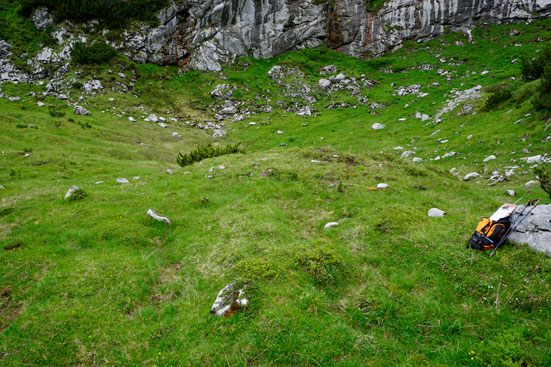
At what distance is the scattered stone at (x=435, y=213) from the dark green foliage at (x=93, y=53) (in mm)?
63501

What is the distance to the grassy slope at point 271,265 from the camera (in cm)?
689

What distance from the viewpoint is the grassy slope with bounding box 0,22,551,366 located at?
6895mm

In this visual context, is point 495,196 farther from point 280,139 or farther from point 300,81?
point 300,81

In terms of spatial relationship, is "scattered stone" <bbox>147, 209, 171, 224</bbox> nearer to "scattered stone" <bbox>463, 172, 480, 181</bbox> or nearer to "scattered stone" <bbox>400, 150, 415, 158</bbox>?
"scattered stone" <bbox>463, 172, 480, 181</bbox>

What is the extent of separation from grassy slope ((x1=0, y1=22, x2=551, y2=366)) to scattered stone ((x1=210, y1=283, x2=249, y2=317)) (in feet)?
0.85

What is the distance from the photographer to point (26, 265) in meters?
10.5

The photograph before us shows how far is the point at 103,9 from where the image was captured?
200 ft

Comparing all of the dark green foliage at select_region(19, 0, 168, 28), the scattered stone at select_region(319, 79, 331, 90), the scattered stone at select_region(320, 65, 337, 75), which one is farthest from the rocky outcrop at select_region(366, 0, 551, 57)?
the dark green foliage at select_region(19, 0, 168, 28)

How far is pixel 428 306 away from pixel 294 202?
980 cm

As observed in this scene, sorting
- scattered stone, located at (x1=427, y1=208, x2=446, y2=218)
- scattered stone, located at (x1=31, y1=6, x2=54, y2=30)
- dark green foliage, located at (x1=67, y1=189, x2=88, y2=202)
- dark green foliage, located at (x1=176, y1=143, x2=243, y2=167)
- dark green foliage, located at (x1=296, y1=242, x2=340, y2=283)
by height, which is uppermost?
scattered stone, located at (x1=31, y1=6, x2=54, y2=30)

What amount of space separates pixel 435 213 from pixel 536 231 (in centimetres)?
419

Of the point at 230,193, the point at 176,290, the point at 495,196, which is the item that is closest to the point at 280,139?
the point at 230,193

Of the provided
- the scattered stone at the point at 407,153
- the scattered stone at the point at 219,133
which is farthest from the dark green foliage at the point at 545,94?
the scattered stone at the point at 219,133

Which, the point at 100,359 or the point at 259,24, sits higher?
the point at 259,24
